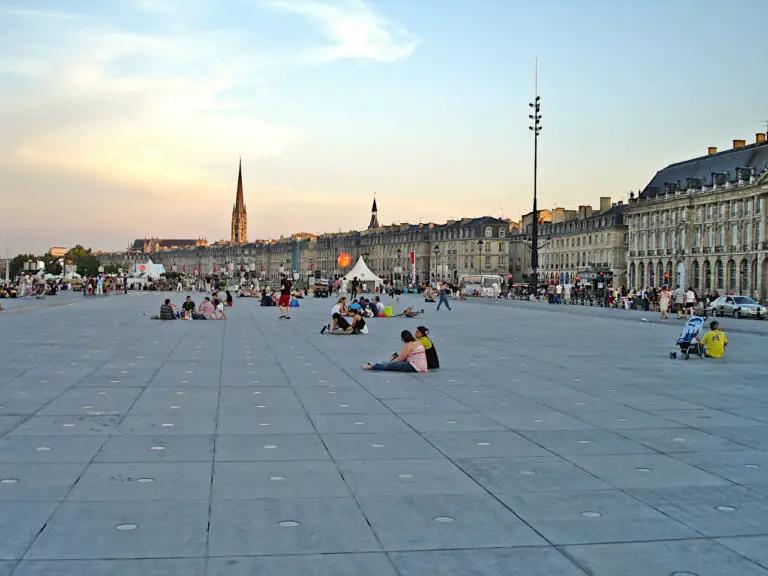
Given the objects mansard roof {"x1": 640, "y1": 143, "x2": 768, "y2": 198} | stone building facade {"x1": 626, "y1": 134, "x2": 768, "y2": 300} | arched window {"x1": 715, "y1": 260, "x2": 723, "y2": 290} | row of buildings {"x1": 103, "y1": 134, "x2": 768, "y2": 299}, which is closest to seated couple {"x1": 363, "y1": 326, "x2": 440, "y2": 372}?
row of buildings {"x1": 103, "y1": 134, "x2": 768, "y2": 299}

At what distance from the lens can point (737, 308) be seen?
134 feet

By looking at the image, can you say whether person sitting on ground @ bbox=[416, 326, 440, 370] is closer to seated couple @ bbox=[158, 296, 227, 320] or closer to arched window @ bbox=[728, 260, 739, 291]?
seated couple @ bbox=[158, 296, 227, 320]

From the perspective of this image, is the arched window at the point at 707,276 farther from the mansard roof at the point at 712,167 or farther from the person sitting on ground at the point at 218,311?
the person sitting on ground at the point at 218,311

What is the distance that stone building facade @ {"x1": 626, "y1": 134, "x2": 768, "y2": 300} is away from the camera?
258 feet

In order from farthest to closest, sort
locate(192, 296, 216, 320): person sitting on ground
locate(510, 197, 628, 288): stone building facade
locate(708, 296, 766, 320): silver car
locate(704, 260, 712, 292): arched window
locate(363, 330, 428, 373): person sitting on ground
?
1. locate(510, 197, 628, 288): stone building facade
2. locate(704, 260, 712, 292): arched window
3. locate(708, 296, 766, 320): silver car
4. locate(192, 296, 216, 320): person sitting on ground
5. locate(363, 330, 428, 373): person sitting on ground

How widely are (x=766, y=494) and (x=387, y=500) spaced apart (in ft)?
9.87

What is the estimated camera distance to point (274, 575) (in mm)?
4832

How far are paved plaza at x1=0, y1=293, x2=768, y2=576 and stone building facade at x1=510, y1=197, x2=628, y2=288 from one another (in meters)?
78.4

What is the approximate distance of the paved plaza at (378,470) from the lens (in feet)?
17.1

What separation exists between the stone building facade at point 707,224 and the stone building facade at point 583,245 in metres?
5.64

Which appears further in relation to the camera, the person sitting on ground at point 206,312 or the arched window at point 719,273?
the arched window at point 719,273

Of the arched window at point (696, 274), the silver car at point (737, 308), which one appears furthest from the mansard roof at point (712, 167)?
the silver car at point (737, 308)

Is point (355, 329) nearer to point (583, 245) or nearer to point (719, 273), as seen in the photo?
point (719, 273)

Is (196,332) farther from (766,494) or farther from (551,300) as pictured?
(551,300)
